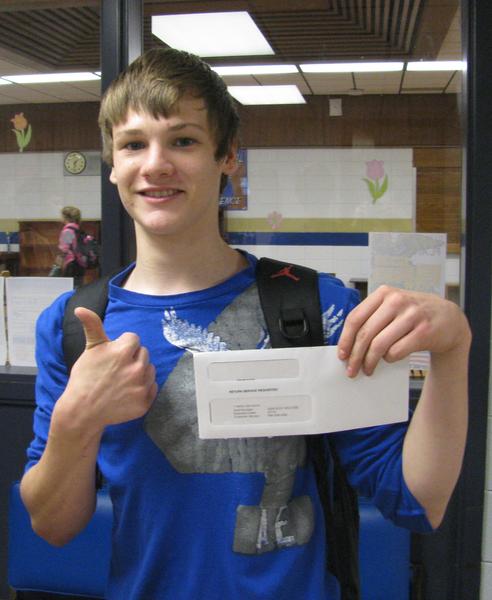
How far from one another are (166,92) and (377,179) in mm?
1689

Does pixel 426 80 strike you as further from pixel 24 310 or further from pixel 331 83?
pixel 24 310

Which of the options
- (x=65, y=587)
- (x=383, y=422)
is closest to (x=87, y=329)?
(x=383, y=422)

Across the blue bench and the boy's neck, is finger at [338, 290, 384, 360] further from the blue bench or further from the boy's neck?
the blue bench

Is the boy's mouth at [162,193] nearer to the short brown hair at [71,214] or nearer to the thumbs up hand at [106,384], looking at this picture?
the thumbs up hand at [106,384]

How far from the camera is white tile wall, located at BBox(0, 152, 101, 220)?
2.81m

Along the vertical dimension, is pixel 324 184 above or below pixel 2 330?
above

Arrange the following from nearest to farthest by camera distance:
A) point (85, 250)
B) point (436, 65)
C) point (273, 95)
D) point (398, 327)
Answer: point (398, 327)
point (436, 65)
point (273, 95)
point (85, 250)

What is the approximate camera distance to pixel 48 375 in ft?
4.00

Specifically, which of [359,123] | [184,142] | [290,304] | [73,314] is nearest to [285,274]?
[290,304]

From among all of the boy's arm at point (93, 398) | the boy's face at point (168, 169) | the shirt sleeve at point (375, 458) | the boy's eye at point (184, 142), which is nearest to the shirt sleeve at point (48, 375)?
the boy's arm at point (93, 398)

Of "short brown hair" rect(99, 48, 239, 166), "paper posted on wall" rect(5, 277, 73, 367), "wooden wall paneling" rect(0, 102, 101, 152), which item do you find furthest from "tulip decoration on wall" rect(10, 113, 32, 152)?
"short brown hair" rect(99, 48, 239, 166)

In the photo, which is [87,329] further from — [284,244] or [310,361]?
[284,244]

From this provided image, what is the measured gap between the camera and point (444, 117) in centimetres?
259

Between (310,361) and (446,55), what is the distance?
1958 mm
